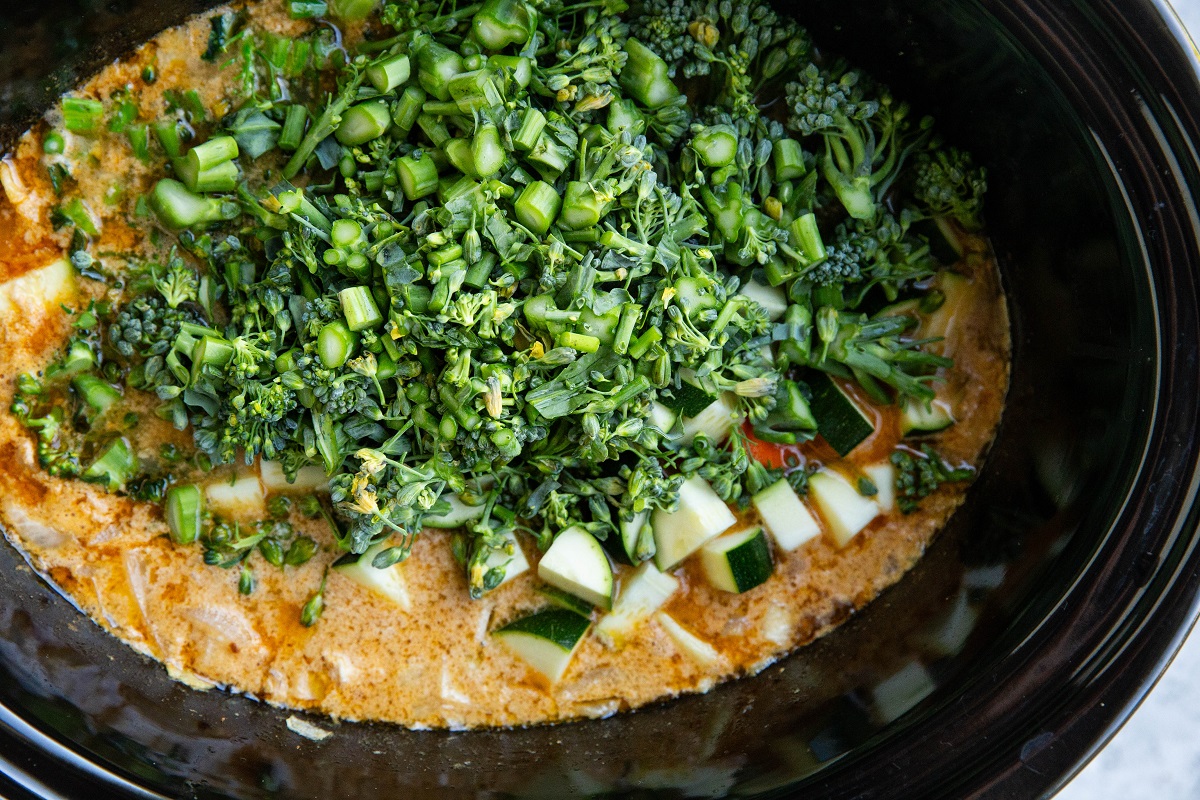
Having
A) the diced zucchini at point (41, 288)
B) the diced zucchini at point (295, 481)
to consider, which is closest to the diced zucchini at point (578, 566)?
the diced zucchini at point (295, 481)

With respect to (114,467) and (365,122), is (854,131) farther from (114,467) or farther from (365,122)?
(114,467)

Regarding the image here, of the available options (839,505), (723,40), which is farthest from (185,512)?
(723,40)

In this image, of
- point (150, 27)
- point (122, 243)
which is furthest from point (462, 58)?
point (122, 243)

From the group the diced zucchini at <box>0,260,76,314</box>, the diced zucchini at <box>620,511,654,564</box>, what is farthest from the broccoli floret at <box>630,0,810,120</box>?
the diced zucchini at <box>0,260,76,314</box>

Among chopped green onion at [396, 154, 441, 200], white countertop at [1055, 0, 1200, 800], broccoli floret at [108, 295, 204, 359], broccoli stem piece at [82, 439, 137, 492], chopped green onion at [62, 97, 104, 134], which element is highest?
chopped green onion at [396, 154, 441, 200]

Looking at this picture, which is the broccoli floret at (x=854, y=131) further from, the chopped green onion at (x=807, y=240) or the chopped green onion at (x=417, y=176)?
the chopped green onion at (x=417, y=176)

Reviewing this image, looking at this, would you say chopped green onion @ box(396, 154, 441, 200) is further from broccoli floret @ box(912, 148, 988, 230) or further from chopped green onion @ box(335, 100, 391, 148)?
broccoli floret @ box(912, 148, 988, 230)
